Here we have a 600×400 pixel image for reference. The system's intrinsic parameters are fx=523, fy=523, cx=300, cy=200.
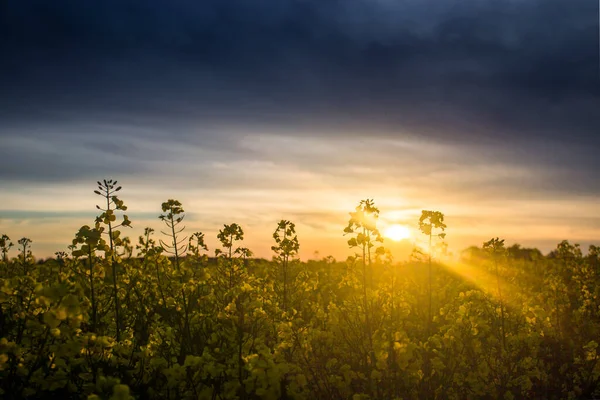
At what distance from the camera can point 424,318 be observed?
11.0m

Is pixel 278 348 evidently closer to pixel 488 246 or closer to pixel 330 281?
pixel 488 246

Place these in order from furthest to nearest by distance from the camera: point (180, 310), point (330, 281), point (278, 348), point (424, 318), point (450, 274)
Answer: point (450, 274) < point (330, 281) < point (424, 318) < point (180, 310) < point (278, 348)

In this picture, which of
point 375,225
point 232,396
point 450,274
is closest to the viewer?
point 232,396

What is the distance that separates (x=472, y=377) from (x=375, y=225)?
239cm

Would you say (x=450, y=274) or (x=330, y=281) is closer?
(x=330, y=281)

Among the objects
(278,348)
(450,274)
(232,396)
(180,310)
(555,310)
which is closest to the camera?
(232,396)

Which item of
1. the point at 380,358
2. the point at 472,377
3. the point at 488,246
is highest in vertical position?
the point at 488,246

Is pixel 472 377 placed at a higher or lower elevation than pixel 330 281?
lower

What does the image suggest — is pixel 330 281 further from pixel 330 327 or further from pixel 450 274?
pixel 330 327

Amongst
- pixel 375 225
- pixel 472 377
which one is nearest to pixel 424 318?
pixel 472 377

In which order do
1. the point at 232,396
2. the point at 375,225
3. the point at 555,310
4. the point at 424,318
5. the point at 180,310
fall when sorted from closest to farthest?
the point at 232,396 < the point at 375,225 < the point at 180,310 < the point at 424,318 < the point at 555,310

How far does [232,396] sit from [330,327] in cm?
281

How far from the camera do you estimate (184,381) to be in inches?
203

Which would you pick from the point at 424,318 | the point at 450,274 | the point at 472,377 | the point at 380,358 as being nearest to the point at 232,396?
the point at 380,358
